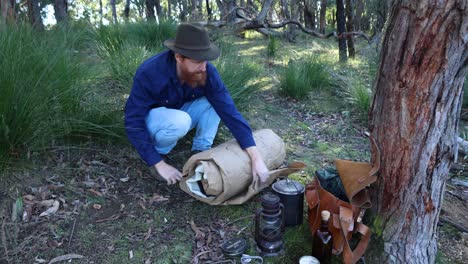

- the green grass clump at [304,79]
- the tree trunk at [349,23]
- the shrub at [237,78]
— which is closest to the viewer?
the shrub at [237,78]

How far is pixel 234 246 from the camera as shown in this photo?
89.4 inches

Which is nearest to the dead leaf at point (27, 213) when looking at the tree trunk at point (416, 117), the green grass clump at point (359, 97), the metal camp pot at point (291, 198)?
the metal camp pot at point (291, 198)

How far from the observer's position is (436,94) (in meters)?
1.75

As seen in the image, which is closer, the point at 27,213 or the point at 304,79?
the point at 27,213

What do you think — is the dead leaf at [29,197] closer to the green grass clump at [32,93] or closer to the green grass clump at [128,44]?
the green grass clump at [32,93]

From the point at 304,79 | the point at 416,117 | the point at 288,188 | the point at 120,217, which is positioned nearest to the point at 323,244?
the point at 288,188

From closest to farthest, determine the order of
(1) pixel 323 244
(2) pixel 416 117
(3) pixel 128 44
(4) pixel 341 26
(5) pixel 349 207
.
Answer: (2) pixel 416 117 → (5) pixel 349 207 → (1) pixel 323 244 → (3) pixel 128 44 → (4) pixel 341 26

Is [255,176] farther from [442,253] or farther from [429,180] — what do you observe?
[442,253]

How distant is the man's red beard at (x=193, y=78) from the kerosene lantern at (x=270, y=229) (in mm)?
942

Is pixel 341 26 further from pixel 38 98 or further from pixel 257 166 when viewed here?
pixel 38 98

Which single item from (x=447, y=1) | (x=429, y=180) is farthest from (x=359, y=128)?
(x=447, y=1)

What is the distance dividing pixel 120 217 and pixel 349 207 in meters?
1.45

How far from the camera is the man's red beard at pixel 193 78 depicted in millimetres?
2561

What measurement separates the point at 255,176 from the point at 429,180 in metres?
1.05
